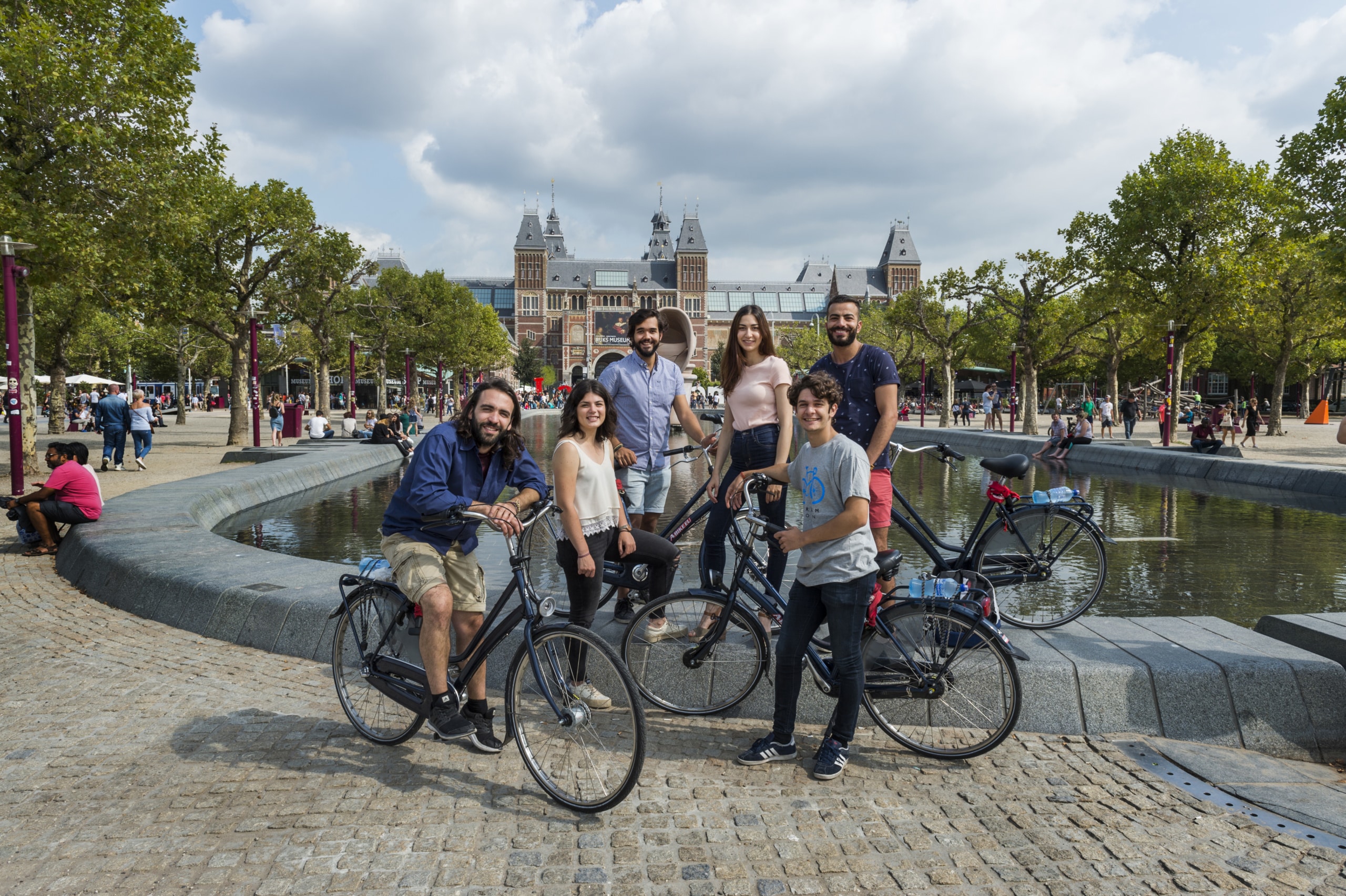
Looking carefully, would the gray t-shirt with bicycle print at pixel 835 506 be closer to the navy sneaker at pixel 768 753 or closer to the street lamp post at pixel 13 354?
the navy sneaker at pixel 768 753

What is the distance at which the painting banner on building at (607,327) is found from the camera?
4811 inches

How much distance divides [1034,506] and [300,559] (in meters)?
4.81

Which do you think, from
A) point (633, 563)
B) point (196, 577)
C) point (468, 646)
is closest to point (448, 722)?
point (468, 646)

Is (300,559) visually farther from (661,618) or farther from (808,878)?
(808,878)

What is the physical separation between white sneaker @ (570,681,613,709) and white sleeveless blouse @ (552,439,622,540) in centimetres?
77

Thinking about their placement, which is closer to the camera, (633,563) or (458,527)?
(458,527)

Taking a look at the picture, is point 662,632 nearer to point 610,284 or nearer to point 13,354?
point 13,354

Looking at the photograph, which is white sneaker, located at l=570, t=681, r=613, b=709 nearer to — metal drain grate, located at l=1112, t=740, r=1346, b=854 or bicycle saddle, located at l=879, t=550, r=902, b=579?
bicycle saddle, located at l=879, t=550, r=902, b=579

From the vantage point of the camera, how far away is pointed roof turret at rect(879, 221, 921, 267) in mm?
128375

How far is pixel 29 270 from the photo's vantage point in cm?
1267

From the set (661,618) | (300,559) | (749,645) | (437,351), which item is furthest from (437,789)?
(437,351)

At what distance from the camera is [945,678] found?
3742 millimetres

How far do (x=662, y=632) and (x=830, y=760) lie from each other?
92 cm

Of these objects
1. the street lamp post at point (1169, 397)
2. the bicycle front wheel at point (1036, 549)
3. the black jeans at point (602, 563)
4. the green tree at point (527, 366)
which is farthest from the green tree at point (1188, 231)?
the green tree at point (527, 366)
